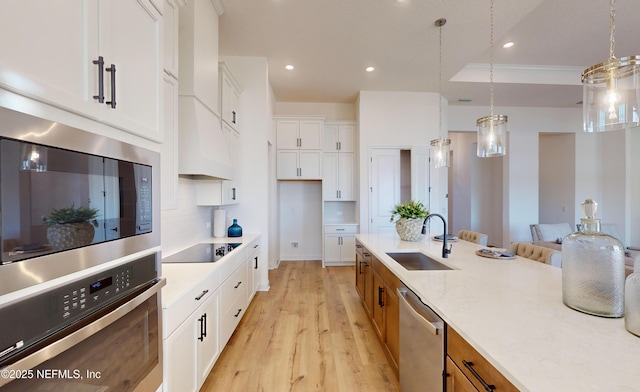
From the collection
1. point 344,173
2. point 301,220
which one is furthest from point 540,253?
point 301,220

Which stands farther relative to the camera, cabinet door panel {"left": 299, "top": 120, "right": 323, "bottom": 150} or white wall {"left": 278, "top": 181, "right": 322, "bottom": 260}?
white wall {"left": 278, "top": 181, "right": 322, "bottom": 260}

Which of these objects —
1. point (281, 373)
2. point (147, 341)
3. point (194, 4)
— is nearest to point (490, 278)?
point (281, 373)

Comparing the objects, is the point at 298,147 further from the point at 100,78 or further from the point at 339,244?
the point at 100,78

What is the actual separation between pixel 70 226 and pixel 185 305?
2.85 feet

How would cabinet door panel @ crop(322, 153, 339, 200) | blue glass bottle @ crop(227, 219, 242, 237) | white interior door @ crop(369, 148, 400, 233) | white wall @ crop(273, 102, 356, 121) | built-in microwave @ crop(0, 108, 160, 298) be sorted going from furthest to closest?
white wall @ crop(273, 102, 356, 121)
cabinet door panel @ crop(322, 153, 339, 200)
white interior door @ crop(369, 148, 400, 233)
blue glass bottle @ crop(227, 219, 242, 237)
built-in microwave @ crop(0, 108, 160, 298)

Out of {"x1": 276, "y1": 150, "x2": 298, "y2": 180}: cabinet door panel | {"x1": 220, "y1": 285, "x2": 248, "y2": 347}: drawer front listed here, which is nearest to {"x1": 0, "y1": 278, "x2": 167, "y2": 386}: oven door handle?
{"x1": 220, "y1": 285, "x2": 248, "y2": 347}: drawer front

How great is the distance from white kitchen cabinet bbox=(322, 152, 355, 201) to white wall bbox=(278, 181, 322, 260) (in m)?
0.37

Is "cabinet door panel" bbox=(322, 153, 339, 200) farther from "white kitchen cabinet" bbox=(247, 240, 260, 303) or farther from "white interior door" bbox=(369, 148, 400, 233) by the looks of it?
"white kitchen cabinet" bbox=(247, 240, 260, 303)

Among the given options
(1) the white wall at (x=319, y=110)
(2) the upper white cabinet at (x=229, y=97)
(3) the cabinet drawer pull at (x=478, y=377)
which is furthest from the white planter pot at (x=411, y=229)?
(1) the white wall at (x=319, y=110)

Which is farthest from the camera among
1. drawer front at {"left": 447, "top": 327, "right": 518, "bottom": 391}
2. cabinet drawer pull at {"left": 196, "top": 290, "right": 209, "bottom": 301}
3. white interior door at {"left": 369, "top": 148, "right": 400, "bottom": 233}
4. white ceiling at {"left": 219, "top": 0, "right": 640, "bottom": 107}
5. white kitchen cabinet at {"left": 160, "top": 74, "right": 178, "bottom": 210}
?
white interior door at {"left": 369, "top": 148, "right": 400, "bottom": 233}

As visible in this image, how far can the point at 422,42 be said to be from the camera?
3334 millimetres

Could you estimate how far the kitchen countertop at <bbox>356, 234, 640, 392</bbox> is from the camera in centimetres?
71

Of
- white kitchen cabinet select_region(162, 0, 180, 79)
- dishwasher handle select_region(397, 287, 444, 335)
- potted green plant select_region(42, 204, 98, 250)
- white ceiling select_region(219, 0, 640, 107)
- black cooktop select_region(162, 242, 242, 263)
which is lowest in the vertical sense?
dishwasher handle select_region(397, 287, 444, 335)

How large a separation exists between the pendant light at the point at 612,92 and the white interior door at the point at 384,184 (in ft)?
11.3
